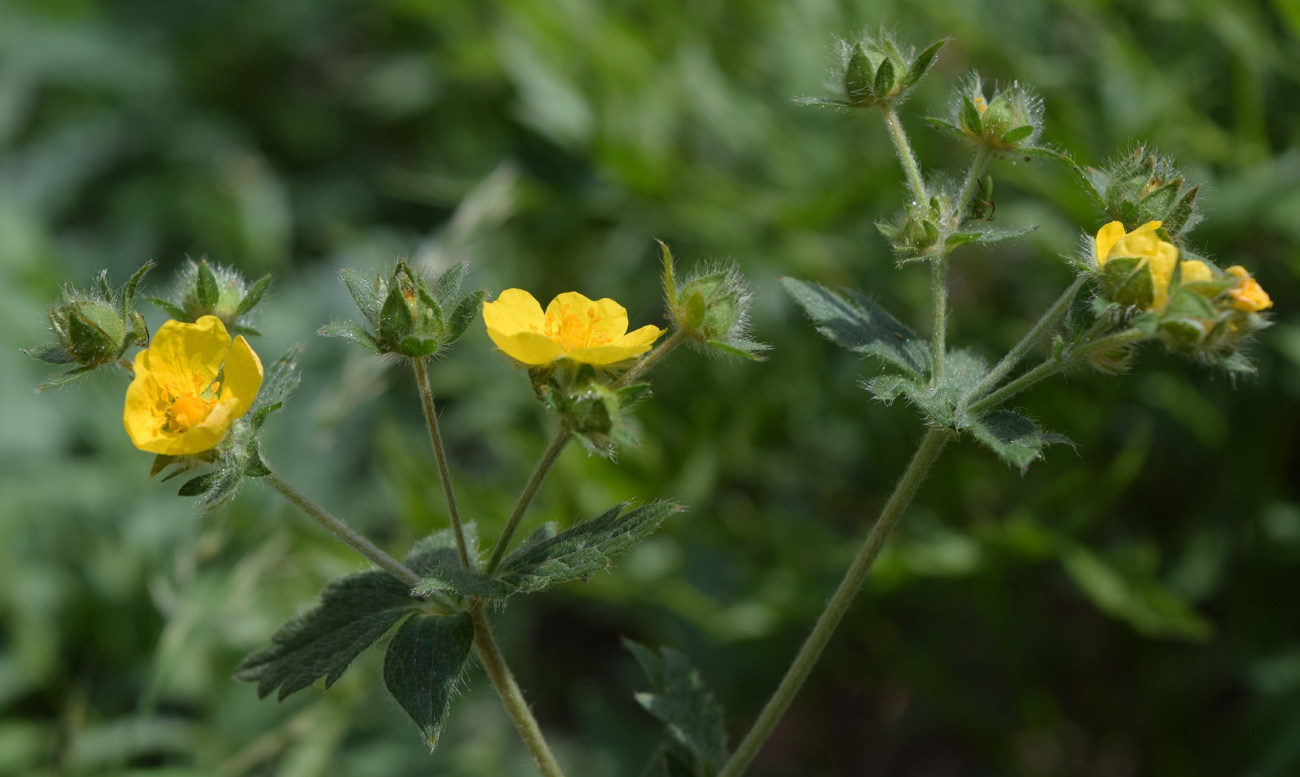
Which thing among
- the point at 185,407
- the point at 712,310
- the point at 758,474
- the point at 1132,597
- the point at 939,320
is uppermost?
the point at 939,320

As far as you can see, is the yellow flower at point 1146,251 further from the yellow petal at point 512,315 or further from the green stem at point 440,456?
the green stem at point 440,456

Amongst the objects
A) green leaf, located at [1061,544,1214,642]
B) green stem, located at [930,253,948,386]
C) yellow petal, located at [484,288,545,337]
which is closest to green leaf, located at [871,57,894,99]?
green stem, located at [930,253,948,386]

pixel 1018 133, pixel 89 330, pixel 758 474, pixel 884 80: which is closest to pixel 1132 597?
pixel 758 474

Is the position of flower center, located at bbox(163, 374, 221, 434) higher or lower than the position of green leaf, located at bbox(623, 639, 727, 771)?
higher

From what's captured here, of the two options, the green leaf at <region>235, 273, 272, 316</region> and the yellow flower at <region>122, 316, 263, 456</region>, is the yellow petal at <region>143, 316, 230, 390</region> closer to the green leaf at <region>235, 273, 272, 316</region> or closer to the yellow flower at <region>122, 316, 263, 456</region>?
the yellow flower at <region>122, 316, 263, 456</region>

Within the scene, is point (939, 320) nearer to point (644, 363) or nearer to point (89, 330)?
point (644, 363)

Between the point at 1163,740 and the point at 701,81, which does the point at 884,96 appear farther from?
the point at 1163,740

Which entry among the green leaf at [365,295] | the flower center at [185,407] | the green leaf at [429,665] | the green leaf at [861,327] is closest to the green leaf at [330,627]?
the green leaf at [429,665]
